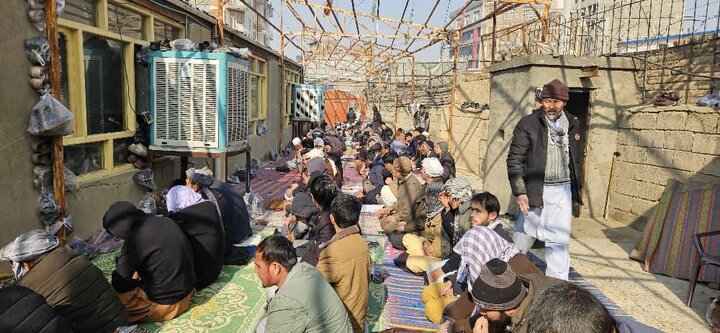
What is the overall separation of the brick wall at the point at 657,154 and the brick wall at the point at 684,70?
0.91m

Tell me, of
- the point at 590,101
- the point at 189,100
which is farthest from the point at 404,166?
the point at 590,101

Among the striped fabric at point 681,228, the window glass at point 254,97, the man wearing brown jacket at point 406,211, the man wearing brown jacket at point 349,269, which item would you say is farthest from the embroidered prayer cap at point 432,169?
the window glass at point 254,97

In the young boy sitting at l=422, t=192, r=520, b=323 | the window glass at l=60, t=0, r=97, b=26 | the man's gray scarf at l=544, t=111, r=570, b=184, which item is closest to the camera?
the young boy sitting at l=422, t=192, r=520, b=323

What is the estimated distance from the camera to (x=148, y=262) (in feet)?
11.1

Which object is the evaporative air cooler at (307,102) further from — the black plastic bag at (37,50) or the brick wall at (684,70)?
the black plastic bag at (37,50)

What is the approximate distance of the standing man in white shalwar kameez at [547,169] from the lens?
3930mm

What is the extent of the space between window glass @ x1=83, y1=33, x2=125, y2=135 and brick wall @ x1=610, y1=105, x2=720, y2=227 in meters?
6.73

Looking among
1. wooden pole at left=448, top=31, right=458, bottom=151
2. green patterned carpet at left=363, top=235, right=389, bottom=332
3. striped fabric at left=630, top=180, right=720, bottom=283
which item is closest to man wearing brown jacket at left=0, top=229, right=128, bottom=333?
green patterned carpet at left=363, top=235, right=389, bottom=332

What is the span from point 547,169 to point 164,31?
5.51 m

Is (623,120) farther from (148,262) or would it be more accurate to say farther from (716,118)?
(148,262)

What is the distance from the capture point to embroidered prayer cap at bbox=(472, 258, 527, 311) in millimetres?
2289

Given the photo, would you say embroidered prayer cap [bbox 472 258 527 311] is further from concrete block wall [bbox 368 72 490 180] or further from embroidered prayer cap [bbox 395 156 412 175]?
concrete block wall [bbox 368 72 490 180]

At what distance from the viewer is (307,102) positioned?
634 inches

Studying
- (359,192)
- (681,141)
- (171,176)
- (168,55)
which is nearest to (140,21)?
(168,55)
